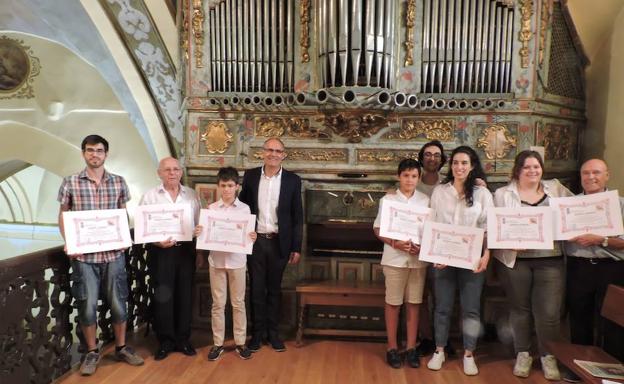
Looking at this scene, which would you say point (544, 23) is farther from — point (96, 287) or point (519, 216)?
point (96, 287)

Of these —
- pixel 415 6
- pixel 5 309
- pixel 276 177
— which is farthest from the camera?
pixel 415 6

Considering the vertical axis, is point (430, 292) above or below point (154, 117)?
below

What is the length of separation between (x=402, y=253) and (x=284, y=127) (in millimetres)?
1567

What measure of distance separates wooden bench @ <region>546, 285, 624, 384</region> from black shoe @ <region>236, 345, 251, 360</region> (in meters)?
2.06

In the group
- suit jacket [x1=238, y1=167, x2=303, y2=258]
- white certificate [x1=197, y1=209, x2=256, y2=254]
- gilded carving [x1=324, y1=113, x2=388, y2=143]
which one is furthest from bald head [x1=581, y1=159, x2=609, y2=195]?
A: white certificate [x1=197, y1=209, x2=256, y2=254]

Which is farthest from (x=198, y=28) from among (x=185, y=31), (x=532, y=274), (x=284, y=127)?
(x=532, y=274)

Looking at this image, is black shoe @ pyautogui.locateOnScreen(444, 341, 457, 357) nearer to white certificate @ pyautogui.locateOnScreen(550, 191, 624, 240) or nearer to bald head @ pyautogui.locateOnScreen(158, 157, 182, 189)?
white certificate @ pyautogui.locateOnScreen(550, 191, 624, 240)

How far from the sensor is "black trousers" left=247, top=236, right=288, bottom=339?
11.5 ft

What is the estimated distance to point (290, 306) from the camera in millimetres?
4031

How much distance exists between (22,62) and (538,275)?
705 centimetres

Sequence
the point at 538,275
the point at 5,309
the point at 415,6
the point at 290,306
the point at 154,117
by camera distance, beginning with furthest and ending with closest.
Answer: the point at 154,117, the point at 290,306, the point at 415,6, the point at 538,275, the point at 5,309

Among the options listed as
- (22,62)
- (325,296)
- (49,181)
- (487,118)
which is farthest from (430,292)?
(49,181)

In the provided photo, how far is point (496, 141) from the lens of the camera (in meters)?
3.83

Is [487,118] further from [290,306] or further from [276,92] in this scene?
[290,306]
